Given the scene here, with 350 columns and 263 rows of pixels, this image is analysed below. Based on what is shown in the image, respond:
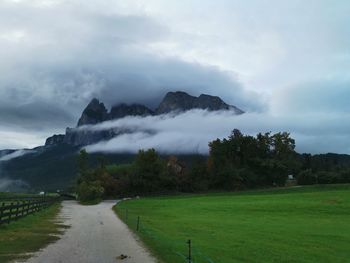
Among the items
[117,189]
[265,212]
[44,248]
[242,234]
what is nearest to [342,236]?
[242,234]

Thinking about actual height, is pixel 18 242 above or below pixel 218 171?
below

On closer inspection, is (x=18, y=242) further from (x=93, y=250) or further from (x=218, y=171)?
(x=218, y=171)

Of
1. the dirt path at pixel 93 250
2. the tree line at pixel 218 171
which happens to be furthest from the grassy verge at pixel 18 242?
the tree line at pixel 218 171

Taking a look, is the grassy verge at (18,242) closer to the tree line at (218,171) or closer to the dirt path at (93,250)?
the dirt path at (93,250)

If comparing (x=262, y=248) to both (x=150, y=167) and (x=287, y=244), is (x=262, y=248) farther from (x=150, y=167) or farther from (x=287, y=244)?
(x=150, y=167)

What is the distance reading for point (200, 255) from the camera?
2073cm

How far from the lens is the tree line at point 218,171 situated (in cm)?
14538

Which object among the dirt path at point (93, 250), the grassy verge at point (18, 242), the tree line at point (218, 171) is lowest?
the dirt path at point (93, 250)

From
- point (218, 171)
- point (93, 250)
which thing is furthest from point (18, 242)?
point (218, 171)

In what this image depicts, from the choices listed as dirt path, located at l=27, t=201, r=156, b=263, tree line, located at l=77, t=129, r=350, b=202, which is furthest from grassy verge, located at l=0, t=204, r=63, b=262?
tree line, located at l=77, t=129, r=350, b=202

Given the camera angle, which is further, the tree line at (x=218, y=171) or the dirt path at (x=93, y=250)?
the tree line at (x=218, y=171)

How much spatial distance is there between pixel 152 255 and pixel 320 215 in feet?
134

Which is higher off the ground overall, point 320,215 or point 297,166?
point 297,166

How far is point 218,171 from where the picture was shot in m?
152
